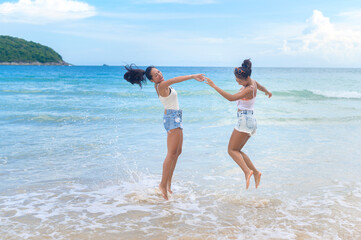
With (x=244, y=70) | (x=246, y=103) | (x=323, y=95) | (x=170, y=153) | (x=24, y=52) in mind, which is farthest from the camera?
(x=24, y=52)

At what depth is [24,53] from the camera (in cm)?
14138

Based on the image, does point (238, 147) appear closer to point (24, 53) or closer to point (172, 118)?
point (172, 118)

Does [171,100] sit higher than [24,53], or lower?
lower

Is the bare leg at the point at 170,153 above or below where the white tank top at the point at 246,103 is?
below

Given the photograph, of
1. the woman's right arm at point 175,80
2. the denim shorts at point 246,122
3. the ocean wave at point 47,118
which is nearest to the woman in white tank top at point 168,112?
the woman's right arm at point 175,80

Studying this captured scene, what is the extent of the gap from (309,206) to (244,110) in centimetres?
173

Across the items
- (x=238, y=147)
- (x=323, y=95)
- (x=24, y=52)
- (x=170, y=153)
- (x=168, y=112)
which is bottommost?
(x=170, y=153)

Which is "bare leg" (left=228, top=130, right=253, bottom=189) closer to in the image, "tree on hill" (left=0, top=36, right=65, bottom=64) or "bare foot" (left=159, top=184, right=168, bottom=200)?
"bare foot" (left=159, top=184, right=168, bottom=200)

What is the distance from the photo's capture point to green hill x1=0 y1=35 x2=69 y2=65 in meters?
135

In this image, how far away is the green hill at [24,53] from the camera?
135m

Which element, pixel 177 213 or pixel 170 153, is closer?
pixel 177 213

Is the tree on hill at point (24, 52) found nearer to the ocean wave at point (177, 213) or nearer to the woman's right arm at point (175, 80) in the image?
the ocean wave at point (177, 213)

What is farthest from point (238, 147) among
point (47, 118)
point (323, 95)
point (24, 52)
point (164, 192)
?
point (24, 52)

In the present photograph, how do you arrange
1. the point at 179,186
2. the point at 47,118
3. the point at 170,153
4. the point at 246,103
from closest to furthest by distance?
1. the point at 246,103
2. the point at 170,153
3. the point at 179,186
4. the point at 47,118
